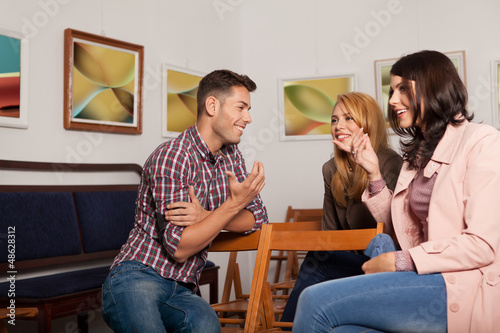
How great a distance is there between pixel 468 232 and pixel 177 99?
3660 mm

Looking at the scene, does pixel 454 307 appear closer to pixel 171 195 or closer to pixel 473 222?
pixel 473 222

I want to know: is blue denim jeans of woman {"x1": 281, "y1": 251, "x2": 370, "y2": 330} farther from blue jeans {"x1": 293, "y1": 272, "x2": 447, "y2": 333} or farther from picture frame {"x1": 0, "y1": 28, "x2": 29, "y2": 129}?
picture frame {"x1": 0, "y1": 28, "x2": 29, "y2": 129}

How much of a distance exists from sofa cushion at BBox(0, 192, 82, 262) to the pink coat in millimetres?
2468

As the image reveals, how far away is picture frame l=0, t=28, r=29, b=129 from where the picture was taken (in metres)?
3.47

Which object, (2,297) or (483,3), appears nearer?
(2,297)

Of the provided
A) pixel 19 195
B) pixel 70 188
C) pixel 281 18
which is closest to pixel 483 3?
pixel 281 18

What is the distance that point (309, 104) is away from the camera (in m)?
5.54

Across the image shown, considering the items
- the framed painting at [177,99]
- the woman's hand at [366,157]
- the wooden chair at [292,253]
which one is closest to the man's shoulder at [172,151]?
the woman's hand at [366,157]

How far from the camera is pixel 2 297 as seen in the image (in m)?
2.88

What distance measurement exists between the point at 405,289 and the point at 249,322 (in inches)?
28.8

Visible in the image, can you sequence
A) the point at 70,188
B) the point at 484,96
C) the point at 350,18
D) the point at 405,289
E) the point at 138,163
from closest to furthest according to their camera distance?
the point at 405,289, the point at 70,188, the point at 138,163, the point at 484,96, the point at 350,18

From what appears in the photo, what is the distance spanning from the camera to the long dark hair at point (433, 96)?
6.15 ft

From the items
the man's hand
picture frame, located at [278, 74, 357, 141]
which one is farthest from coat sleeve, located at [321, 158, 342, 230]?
picture frame, located at [278, 74, 357, 141]

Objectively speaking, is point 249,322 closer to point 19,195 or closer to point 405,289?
point 405,289
